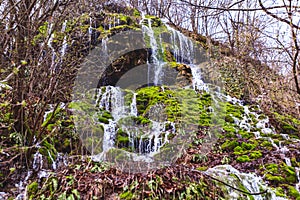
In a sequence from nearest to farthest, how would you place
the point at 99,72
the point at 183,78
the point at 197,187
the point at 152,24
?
the point at 197,187 → the point at 99,72 → the point at 183,78 → the point at 152,24

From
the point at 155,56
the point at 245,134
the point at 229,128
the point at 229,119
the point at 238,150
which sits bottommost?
the point at 238,150

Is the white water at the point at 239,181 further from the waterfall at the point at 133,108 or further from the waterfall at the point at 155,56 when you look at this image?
the waterfall at the point at 155,56

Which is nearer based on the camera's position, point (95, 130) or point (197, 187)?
point (197, 187)

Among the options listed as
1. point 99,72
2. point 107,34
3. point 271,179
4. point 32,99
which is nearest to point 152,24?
point 107,34

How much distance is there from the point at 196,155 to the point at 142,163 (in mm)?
1312

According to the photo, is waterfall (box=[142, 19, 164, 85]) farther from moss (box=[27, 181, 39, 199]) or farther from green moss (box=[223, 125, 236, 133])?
moss (box=[27, 181, 39, 199])

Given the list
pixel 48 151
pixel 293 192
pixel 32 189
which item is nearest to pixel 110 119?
pixel 48 151

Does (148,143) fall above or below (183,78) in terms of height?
below

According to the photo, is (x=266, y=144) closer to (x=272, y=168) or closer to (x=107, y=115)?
(x=272, y=168)

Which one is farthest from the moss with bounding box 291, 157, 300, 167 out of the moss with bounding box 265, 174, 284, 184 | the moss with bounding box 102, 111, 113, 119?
the moss with bounding box 102, 111, 113, 119

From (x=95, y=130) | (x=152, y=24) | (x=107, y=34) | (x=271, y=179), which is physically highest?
(x=152, y=24)

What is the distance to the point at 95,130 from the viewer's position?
5.48 meters

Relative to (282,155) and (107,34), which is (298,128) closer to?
(282,155)

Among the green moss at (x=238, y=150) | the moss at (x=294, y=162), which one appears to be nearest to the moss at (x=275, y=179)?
the moss at (x=294, y=162)
